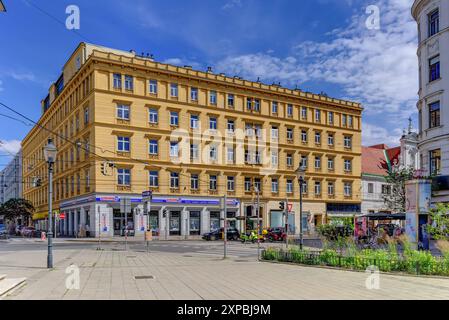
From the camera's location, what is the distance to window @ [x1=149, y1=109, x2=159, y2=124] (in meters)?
47.8

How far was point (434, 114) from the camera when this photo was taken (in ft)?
96.7

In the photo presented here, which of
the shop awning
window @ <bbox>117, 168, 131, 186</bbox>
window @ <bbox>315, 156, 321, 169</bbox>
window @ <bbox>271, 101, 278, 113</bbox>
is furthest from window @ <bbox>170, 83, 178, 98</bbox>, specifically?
the shop awning

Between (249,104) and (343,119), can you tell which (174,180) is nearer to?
(249,104)

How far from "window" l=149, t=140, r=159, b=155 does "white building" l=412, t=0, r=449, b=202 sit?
88.8ft

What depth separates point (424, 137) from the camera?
30.2 metres

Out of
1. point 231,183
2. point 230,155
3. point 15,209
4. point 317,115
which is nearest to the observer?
point 230,155

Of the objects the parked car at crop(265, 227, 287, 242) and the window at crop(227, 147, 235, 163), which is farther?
the window at crop(227, 147, 235, 163)

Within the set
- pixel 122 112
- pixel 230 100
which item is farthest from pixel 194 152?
pixel 122 112

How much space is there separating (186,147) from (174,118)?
350 centimetres

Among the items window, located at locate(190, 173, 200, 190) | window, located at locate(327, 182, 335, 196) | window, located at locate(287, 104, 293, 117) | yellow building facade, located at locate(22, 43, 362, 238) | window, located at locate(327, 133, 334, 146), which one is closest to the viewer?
yellow building facade, located at locate(22, 43, 362, 238)

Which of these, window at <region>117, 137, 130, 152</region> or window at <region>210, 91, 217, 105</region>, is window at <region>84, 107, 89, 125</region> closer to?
window at <region>117, 137, 130, 152</region>

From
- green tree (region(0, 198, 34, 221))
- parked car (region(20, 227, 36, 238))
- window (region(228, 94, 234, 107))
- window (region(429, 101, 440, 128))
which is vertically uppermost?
window (region(228, 94, 234, 107))

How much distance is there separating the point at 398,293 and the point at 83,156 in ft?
140

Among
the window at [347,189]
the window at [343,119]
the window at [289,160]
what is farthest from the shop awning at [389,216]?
the window at [343,119]
